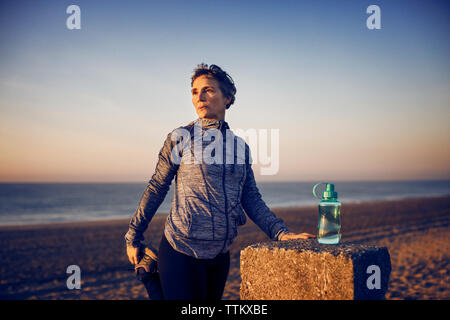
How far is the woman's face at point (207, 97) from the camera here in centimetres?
217

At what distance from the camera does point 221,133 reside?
2.12 metres

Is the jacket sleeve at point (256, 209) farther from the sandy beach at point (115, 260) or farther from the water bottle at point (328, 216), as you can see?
the sandy beach at point (115, 260)

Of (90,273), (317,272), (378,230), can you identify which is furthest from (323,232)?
(378,230)

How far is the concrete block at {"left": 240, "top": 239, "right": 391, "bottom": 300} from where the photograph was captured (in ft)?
5.16

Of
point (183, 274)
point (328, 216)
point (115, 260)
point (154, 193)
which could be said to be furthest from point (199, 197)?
point (115, 260)

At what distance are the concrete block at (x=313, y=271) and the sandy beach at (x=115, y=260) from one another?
2.64 metres

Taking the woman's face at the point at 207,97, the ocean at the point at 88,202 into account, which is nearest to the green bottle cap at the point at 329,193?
the woman's face at the point at 207,97

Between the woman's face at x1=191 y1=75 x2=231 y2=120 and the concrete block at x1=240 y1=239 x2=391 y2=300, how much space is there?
3.07ft

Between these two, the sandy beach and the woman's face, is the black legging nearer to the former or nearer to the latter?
the woman's face

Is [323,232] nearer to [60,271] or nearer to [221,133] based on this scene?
[221,133]

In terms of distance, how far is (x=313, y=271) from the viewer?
1650 mm

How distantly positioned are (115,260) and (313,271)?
9751mm

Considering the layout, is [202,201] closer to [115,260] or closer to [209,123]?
[209,123]

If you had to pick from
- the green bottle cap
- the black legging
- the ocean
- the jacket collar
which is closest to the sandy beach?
the black legging
